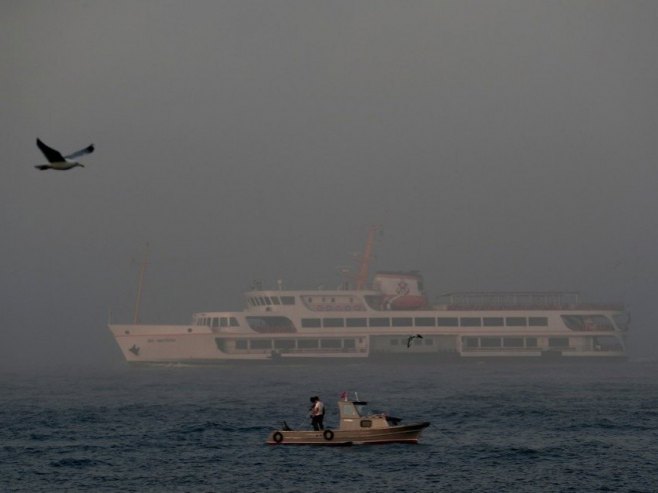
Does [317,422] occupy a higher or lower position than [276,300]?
lower

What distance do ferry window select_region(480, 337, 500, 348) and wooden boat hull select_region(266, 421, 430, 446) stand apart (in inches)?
3209

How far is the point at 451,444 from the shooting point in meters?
47.9

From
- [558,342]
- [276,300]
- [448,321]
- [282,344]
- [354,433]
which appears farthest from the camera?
[448,321]

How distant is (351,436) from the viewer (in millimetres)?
47000

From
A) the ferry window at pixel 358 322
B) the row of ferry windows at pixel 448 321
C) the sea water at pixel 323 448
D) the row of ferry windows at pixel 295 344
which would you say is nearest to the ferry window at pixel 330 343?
the row of ferry windows at pixel 295 344

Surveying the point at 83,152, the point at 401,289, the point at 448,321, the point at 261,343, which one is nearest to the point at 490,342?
the point at 448,321

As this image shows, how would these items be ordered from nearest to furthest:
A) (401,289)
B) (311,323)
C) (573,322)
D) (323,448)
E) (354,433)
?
(354,433)
(323,448)
(311,323)
(573,322)
(401,289)

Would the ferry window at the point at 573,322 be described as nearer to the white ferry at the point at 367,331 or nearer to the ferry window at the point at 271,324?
the white ferry at the point at 367,331

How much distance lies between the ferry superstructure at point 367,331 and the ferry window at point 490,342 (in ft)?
0.40

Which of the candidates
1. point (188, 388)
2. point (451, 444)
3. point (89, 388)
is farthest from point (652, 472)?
point (89, 388)

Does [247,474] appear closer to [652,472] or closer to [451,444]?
[451,444]

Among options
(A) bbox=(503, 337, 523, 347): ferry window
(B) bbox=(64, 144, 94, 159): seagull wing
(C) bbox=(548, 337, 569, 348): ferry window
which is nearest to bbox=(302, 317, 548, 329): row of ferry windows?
(A) bbox=(503, 337, 523, 347): ferry window

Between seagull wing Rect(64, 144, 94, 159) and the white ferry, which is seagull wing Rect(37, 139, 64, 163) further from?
the white ferry

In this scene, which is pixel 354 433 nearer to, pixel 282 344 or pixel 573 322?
pixel 282 344
